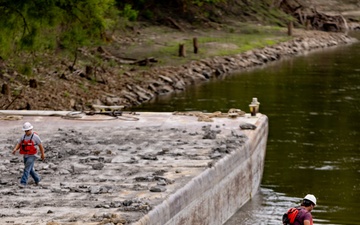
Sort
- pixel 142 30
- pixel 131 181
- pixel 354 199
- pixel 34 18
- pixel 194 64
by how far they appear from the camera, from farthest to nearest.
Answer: pixel 142 30 < pixel 194 64 < pixel 34 18 < pixel 354 199 < pixel 131 181

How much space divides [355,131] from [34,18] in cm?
1253

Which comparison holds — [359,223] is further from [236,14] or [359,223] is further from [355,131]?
[236,14]

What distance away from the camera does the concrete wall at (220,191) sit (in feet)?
Result: 60.3

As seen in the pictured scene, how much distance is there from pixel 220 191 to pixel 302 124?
16.3 metres

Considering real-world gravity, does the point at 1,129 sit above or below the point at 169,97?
above

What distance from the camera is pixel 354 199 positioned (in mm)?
26219

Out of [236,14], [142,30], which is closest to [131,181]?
[142,30]

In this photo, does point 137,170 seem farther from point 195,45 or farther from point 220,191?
point 195,45

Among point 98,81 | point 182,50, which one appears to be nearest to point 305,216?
point 98,81

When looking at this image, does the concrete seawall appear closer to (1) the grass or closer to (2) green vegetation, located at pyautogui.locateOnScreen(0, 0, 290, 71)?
(2) green vegetation, located at pyautogui.locateOnScreen(0, 0, 290, 71)

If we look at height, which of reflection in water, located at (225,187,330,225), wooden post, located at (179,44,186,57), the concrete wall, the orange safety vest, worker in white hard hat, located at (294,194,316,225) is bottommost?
wooden post, located at (179,44,186,57)

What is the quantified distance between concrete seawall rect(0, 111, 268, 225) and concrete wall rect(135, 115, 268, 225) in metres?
0.02

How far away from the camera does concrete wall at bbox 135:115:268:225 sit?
18.4 m

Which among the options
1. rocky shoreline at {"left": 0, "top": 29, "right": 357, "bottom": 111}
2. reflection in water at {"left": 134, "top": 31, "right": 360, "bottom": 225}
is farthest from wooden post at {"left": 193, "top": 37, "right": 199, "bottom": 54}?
reflection in water at {"left": 134, "top": 31, "right": 360, "bottom": 225}
